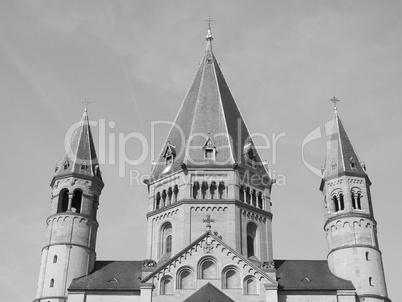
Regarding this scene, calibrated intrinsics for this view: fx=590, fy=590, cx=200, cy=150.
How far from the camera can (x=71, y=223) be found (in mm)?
51531

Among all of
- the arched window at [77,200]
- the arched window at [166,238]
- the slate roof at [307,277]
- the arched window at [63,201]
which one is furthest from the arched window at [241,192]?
the arched window at [63,201]

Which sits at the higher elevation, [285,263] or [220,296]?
[285,263]

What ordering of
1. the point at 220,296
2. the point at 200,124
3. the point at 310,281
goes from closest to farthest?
1. the point at 220,296
2. the point at 310,281
3. the point at 200,124

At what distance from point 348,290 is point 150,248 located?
1726 cm

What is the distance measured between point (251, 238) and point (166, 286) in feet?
32.0

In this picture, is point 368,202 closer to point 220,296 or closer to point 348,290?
point 348,290

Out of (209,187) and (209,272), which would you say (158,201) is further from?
(209,272)

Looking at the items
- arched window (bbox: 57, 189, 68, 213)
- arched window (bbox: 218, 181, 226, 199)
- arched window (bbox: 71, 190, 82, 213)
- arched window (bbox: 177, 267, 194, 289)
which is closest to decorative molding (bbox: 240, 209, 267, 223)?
arched window (bbox: 218, 181, 226, 199)

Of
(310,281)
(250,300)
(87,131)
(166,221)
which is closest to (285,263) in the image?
(310,281)

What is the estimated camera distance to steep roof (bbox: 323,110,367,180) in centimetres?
5453

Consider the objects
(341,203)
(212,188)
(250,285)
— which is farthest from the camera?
(341,203)

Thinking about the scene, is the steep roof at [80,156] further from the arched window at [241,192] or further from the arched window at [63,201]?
the arched window at [241,192]

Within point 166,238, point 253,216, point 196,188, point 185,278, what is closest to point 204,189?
point 196,188

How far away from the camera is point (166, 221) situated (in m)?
52.5
